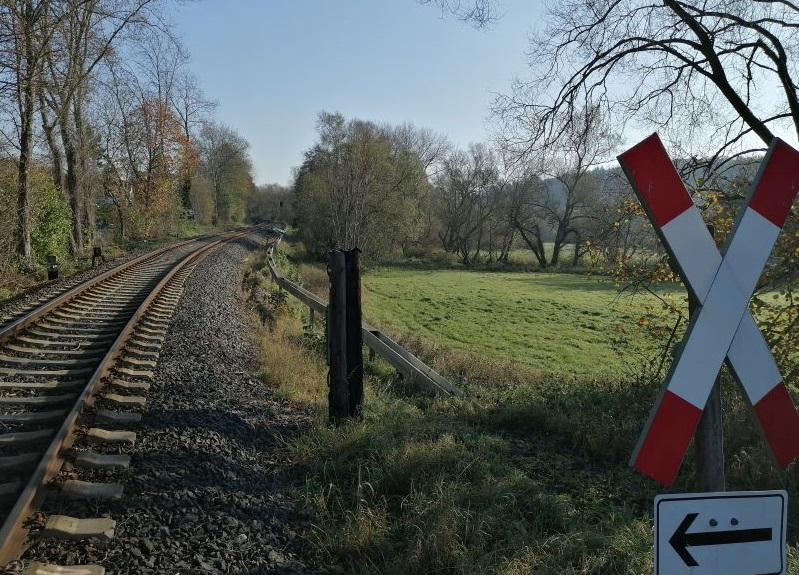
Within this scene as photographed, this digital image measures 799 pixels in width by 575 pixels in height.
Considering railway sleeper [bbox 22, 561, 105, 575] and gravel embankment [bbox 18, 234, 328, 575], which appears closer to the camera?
railway sleeper [bbox 22, 561, 105, 575]

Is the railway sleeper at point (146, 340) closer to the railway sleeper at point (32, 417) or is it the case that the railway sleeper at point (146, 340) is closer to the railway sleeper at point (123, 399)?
the railway sleeper at point (123, 399)

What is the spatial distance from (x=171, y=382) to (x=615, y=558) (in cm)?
512

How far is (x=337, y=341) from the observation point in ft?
18.9

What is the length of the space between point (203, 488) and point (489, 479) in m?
2.22

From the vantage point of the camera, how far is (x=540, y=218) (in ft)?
183

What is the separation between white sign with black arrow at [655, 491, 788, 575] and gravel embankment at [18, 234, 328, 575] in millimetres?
2360

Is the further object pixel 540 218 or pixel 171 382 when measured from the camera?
pixel 540 218

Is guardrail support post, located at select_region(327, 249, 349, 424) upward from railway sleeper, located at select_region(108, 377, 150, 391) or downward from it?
upward

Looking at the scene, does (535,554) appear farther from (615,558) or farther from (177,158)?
(177,158)

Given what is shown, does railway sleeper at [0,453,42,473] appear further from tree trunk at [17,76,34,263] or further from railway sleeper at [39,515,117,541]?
tree trunk at [17,76,34,263]

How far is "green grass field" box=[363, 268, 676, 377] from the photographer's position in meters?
16.2

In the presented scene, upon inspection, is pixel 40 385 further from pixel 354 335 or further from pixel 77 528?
pixel 354 335

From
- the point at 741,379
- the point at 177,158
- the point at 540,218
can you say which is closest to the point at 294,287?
the point at 741,379

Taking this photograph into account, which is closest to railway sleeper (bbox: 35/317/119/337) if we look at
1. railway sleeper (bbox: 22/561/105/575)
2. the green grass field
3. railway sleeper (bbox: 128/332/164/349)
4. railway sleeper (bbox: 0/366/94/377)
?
railway sleeper (bbox: 128/332/164/349)
